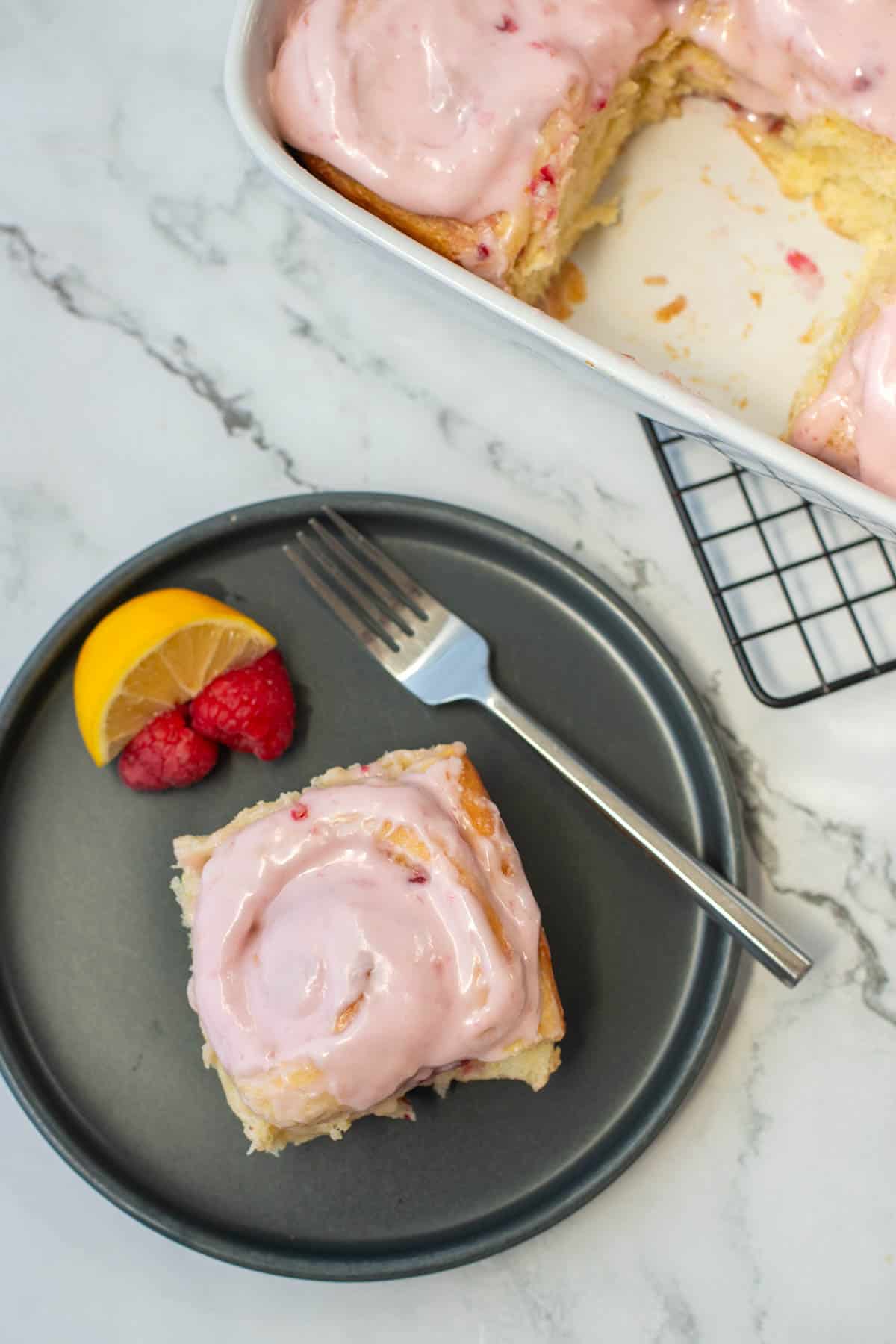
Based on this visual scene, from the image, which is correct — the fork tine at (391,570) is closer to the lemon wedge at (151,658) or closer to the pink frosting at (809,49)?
the lemon wedge at (151,658)

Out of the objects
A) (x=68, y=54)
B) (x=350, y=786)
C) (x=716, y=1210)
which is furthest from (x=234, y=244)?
(x=716, y=1210)

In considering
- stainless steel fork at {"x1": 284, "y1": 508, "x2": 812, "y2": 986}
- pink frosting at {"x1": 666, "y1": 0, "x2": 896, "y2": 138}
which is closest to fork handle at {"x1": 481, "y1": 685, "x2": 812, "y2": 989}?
stainless steel fork at {"x1": 284, "y1": 508, "x2": 812, "y2": 986}

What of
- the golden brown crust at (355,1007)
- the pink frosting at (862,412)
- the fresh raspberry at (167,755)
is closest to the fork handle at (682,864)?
the golden brown crust at (355,1007)

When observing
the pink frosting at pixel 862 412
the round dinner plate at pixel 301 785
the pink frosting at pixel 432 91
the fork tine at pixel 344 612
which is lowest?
the round dinner plate at pixel 301 785

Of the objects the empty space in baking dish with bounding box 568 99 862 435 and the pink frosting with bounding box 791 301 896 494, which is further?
the empty space in baking dish with bounding box 568 99 862 435

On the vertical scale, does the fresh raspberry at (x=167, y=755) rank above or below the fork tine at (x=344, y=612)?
below

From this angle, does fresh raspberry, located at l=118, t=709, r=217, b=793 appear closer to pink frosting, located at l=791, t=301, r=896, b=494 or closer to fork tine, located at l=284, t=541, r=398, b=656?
fork tine, located at l=284, t=541, r=398, b=656
